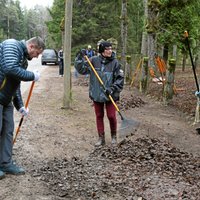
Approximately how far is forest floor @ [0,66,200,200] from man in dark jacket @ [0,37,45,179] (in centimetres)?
28

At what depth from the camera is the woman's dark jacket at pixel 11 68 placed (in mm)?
5219

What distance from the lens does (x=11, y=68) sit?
17.0ft

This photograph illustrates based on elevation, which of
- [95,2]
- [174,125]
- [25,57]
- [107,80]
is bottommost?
[174,125]

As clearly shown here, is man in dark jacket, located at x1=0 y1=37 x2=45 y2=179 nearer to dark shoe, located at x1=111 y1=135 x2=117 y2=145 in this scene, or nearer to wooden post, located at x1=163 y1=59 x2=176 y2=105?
dark shoe, located at x1=111 y1=135 x2=117 y2=145

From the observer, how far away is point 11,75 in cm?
528

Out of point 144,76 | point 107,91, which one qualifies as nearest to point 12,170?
point 107,91

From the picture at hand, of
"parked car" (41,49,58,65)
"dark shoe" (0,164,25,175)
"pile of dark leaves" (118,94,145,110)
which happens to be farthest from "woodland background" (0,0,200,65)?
"dark shoe" (0,164,25,175)

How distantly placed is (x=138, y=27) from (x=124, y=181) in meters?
38.7

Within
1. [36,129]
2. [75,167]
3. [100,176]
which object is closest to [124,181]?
[100,176]

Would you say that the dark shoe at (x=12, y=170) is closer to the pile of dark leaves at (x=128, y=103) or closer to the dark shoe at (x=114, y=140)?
the dark shoe at (x=114, y=140)

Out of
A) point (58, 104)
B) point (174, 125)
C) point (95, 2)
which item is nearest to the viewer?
point (174, 125)

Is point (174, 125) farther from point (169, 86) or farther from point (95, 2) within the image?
point (95, 2)

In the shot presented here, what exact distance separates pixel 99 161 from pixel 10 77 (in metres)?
2.12

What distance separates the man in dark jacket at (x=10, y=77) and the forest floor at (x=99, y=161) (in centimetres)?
28
